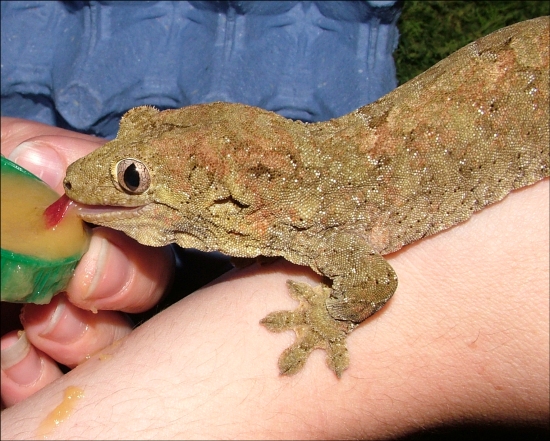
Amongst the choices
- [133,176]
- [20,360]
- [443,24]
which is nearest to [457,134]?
[133,176]

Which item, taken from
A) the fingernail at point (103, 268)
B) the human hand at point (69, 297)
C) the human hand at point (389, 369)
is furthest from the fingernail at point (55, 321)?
the human hand at point (389, 369)

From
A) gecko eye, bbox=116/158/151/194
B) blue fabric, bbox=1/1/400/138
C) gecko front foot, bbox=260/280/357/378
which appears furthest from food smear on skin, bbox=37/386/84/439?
blue fabric, bbox=1/1/400/138

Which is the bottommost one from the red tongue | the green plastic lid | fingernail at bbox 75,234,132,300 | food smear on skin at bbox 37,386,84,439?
food smear on skin at bbox 37,386,84,439

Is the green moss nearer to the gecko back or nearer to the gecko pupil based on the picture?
the gecko back

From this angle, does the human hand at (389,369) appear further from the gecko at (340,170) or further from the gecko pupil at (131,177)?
the gecko pupil at (131,177)

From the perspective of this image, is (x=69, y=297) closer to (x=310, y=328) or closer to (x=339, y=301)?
(x=310, y=328)

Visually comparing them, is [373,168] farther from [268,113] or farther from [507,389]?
[507,389]
